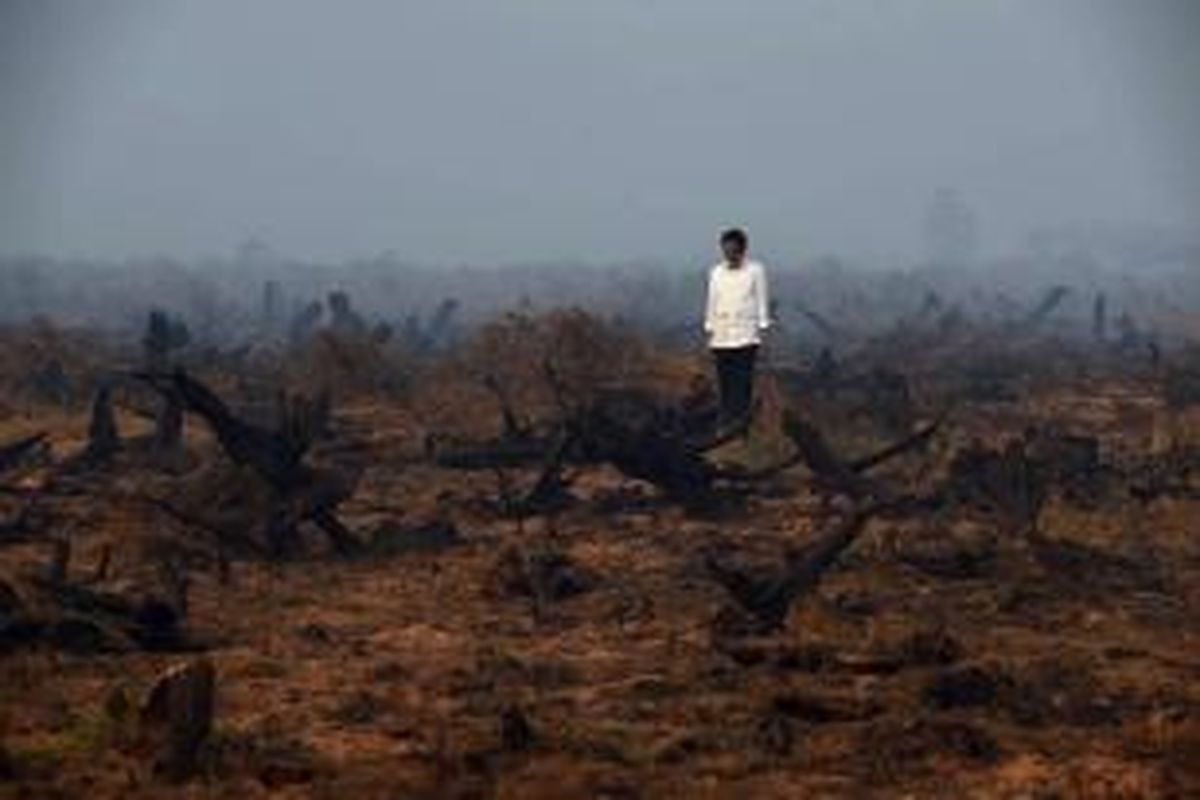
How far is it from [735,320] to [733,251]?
0.61m

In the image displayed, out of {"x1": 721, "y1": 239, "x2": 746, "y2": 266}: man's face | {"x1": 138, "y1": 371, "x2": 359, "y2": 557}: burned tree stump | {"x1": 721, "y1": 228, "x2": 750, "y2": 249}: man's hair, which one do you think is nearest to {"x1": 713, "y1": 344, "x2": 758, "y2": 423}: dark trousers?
{"x1": 721, "y1": 239, "x2": 746, "y2": 266}: man's face

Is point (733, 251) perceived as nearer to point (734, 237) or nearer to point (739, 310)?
point (734, 237)

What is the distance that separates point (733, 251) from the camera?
58.8ft

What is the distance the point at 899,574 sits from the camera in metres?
13.2

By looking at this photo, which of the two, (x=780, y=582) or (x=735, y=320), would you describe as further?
(x=735, y=320)

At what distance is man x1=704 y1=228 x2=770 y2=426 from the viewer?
58.7 feet

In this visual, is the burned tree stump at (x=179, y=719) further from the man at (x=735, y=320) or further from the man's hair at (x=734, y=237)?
the man's hair at (x=734, y=237)

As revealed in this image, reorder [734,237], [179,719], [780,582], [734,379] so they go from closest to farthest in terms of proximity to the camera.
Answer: [179,719] < [780,582] < [734,237] < [734,379]

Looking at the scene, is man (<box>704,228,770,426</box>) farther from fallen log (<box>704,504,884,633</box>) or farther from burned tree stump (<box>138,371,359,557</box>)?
fallen log (<box>704,504,884,633</box>)

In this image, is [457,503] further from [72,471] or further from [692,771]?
[692,771]

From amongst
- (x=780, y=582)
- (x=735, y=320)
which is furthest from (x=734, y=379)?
(x=780, y=582)

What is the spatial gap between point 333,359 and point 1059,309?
1775 inches

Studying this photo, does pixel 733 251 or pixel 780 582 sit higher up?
pixel 733 251

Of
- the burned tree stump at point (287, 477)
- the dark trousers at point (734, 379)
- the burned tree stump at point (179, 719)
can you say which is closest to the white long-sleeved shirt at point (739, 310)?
the dark trousers at point (734, 379)
